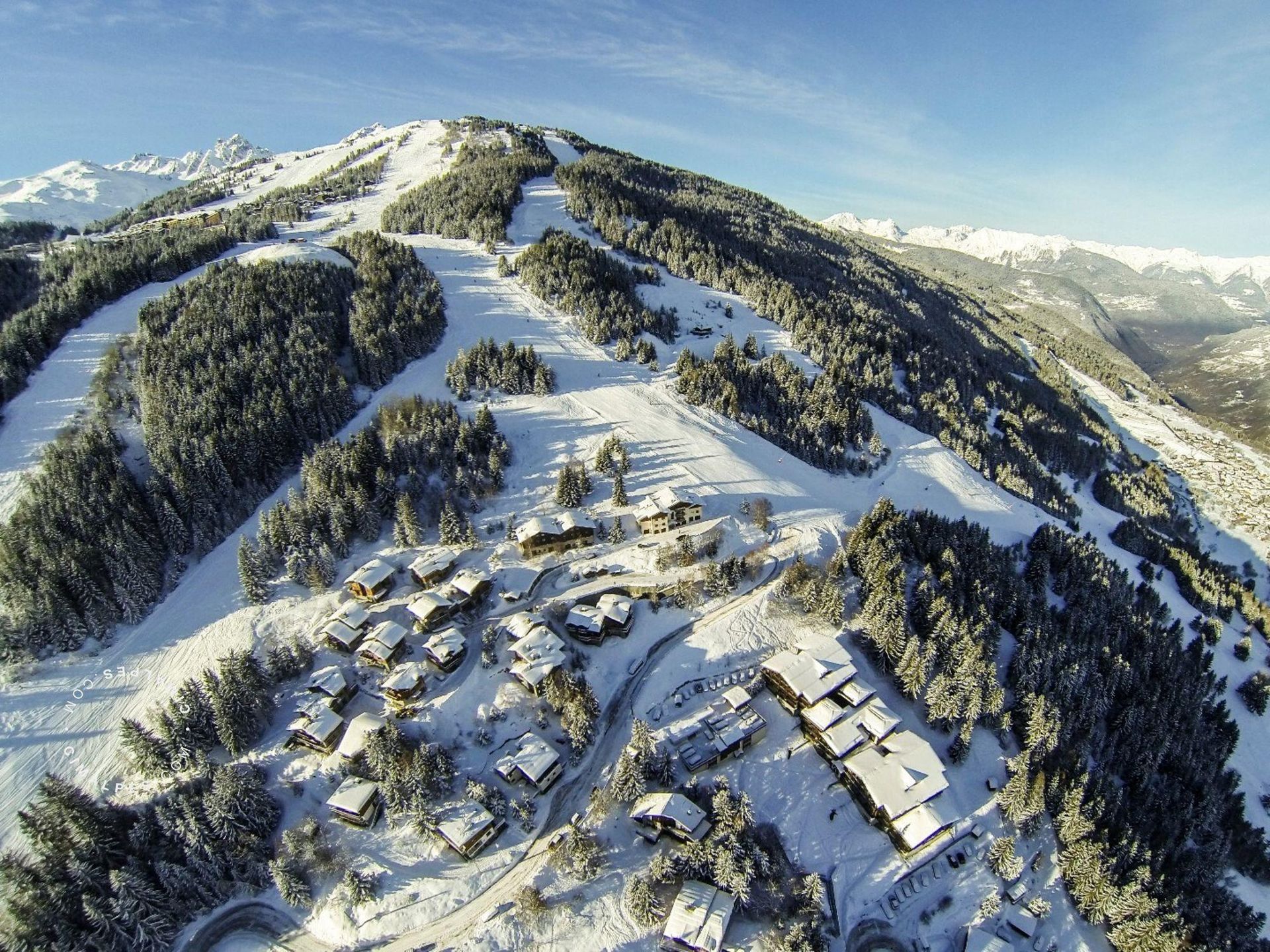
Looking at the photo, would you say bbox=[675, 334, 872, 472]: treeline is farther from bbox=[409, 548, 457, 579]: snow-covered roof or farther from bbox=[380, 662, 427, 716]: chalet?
bbox=[380, 662, 427, 716]: chalet

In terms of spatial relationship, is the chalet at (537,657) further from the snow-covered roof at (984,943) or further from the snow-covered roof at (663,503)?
the snow-covered roof at (984,943)

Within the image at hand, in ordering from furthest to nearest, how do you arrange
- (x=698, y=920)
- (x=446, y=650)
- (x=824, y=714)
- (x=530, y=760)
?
(x=446, y=650)
(x=824, y=714)
(x=530, y=760)
(x=698, y=920)

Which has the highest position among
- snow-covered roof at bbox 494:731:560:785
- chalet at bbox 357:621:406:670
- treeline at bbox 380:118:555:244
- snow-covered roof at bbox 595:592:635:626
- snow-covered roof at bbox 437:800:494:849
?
treeline at bbox 380:118:555:244

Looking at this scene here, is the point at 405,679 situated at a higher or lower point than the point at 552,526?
lower

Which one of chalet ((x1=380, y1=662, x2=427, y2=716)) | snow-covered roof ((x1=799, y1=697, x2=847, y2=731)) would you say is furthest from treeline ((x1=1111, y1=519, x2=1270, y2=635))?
chalet ((x1=380, y1=662, x2=427, y2=716))

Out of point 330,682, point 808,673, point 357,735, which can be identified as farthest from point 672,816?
point 330,682

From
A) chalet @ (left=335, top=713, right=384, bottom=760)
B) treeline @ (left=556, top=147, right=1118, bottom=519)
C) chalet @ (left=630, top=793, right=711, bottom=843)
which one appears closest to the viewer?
chalet @ (left=630, top=793, right=711, bottom=843)

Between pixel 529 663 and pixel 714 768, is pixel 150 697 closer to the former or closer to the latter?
pixel 529 663

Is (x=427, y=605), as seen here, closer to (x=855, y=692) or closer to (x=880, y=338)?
(x=855, y=692)
